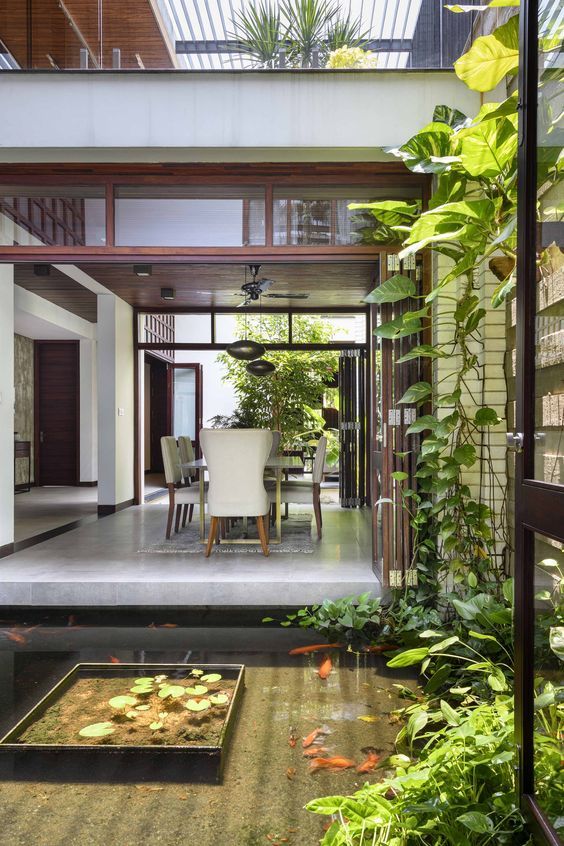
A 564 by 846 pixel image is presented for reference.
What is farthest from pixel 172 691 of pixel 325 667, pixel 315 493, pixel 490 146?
pixel 315 493

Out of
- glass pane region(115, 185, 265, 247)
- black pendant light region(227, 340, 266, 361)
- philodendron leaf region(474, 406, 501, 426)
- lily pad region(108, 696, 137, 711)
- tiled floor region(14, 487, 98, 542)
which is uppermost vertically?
glass pane region(115, 185, 265, 247)

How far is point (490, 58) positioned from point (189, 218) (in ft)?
7.11

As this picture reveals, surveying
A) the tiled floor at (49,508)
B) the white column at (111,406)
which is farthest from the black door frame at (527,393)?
the white column at (111,406)

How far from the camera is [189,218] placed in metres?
4.01

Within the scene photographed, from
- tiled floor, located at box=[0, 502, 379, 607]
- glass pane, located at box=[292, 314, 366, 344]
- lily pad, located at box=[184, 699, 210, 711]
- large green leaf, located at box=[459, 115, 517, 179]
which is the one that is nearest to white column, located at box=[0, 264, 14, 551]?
tiled floor, located at box=[0, 502, 379, 607]

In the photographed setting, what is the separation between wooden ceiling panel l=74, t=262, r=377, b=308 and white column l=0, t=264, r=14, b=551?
117cm

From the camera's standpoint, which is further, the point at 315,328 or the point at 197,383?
the point at 197,383

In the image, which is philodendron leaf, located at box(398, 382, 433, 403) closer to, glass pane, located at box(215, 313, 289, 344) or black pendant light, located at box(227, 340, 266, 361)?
black pendant light, located at box(227, 340, 266, 361)

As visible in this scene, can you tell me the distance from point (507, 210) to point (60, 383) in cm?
1008

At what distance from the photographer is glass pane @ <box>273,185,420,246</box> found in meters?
3.95

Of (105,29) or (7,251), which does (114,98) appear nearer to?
(7,251)

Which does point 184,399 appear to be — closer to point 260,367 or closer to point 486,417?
point 260,367

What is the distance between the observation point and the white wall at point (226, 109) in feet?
12.3

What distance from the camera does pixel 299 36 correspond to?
416cm
